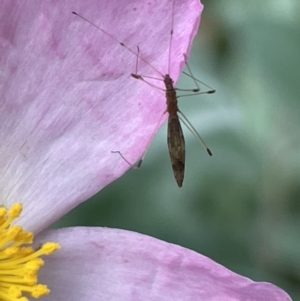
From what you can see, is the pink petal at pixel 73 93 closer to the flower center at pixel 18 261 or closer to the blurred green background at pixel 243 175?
the flower center at pixel 18 261

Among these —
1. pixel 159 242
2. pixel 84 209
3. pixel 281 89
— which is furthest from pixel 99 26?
pixel 281 89

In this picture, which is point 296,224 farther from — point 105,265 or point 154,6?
point 154,6

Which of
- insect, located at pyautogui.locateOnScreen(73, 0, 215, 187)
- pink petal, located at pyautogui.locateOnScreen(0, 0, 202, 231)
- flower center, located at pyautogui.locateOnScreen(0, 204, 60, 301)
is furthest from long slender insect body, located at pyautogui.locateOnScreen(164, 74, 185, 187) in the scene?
flower center, located at pyautogui.locateOnScreen(0, 204, 60, 301)

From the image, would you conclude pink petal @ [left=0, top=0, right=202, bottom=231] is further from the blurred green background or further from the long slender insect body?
the blurred green background

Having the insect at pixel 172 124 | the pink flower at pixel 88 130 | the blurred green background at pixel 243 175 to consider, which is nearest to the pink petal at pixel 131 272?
the pink flower at pixel 88 130

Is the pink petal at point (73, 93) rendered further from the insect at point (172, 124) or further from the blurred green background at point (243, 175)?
the blurred green background at point (243, 175)

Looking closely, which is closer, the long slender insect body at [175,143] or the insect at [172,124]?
the insect at [172,124]

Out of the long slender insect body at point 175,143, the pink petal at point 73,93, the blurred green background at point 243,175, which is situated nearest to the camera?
the pink petal at point 73,93

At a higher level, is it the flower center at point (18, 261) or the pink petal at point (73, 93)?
the pink petal at point (73, 93)

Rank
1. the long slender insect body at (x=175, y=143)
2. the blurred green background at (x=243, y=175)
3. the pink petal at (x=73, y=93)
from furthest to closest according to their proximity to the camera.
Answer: the blurred green background at (x=243, y=175) < the long slender insect body at (x=175, y=143) < the pink petal at (x=73, y=93)
